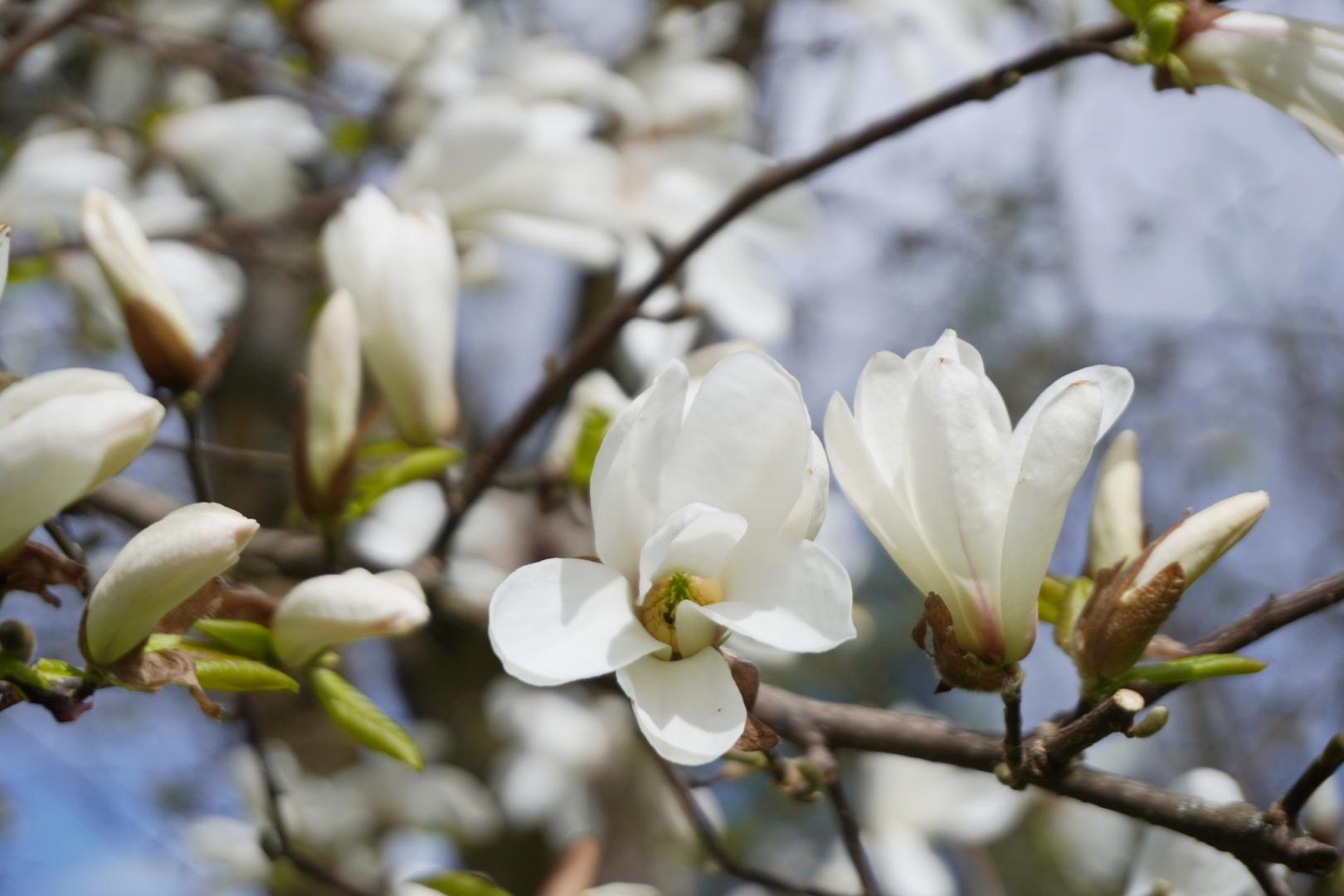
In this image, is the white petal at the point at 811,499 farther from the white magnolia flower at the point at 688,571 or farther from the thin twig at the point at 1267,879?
the thin twig at the point at 1267,879

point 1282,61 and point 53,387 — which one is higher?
point 1282,61

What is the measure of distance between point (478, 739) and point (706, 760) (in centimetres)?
170

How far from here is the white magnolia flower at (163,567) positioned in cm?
42

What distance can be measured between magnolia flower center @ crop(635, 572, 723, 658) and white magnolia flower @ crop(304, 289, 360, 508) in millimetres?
256

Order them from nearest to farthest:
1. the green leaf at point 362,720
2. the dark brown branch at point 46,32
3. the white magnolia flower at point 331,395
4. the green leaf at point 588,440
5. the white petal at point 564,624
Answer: the white petal at point 564,624
the green leaf at point 362,720
the white magnolia flower at point 331,395
the green leaf at point 588,440
the dark brown branch at point 46,32

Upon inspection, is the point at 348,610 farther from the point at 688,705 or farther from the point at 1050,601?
the point at 1050,601

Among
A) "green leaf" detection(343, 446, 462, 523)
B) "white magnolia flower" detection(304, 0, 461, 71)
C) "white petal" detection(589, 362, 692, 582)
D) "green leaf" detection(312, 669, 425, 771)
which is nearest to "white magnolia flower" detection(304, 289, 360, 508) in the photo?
"green leaf" detection(343, 446, 462, 523)

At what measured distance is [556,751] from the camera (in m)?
A: 1.92

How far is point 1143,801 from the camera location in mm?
461

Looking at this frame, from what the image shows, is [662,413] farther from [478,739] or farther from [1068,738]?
[478,739]

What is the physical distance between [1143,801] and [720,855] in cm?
31

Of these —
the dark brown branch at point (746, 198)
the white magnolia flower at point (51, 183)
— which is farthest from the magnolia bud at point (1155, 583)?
the white magnolia flower at point (51, 183)

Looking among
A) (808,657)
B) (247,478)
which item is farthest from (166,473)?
(808,657)

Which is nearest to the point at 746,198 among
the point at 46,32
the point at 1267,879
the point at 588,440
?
the point at 588,440
